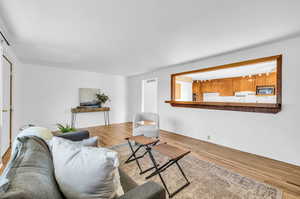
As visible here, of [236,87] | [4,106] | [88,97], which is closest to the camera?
[4,106]

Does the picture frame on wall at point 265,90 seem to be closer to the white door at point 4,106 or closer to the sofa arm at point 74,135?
the sofa arm at point 74,135

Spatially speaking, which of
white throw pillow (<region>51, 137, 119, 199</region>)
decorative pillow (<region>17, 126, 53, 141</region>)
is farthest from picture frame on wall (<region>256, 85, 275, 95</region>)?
decorative pillow (<region>17, 126, 53, 141</region>)

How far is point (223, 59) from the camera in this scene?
3244mm

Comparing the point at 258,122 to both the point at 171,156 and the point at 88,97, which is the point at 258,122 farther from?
the point at 88,97

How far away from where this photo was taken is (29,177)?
65 centimetres

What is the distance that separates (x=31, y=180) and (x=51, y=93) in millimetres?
4985

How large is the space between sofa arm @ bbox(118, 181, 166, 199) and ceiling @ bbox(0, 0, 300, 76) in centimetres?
184

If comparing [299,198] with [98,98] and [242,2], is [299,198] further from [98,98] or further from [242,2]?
[98,98]

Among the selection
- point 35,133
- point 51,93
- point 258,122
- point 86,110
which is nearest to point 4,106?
point 51,93

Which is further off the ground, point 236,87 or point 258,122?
point 236,87

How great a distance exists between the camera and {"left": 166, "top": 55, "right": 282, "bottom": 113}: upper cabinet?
8.86 feet

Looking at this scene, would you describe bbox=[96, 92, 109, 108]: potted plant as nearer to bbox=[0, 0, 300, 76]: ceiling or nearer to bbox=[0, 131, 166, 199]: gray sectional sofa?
bbox=[0, 0, 300, 76]: ceiling

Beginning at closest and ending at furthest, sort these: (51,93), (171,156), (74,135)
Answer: (171,156) < (74,135) < (51,93)

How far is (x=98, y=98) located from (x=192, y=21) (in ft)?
15.1
